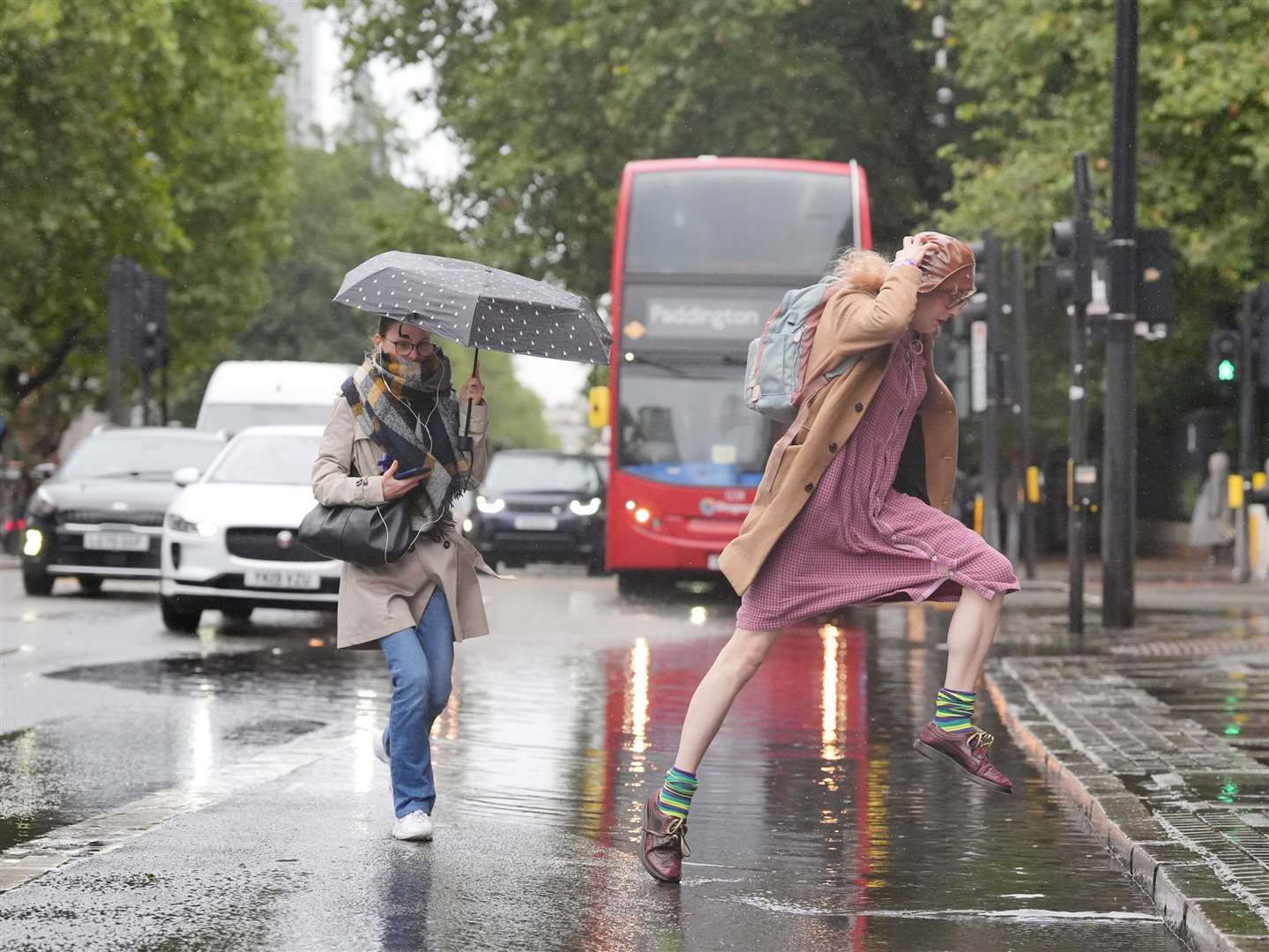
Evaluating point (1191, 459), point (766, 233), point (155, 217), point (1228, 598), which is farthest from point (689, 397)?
point (155, 217)

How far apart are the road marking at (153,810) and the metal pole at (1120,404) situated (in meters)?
8.69

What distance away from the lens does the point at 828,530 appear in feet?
21.4

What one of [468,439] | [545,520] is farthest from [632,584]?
[468,439]

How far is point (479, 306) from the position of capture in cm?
723

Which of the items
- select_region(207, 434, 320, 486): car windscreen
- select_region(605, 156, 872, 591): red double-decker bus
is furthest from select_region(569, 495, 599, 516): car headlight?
select_region(207, 434, 320, 486): car windscreen

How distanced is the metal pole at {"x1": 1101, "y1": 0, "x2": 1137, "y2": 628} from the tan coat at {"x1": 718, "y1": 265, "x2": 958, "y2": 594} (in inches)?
430

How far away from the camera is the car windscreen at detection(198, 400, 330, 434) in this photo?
82.6ft

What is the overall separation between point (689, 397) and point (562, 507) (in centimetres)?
910

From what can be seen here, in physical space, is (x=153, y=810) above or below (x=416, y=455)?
below

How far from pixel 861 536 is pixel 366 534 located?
1.60 metres

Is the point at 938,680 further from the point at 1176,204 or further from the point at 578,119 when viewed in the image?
the point at 578,119

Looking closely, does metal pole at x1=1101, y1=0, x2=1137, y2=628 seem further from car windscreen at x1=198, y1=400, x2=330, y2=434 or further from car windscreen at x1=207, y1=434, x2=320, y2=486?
car windscreen at x1=198, y1=400, x2=330, y2=434

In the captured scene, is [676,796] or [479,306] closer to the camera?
[676,796]

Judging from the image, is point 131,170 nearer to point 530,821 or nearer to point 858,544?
point 530,821
